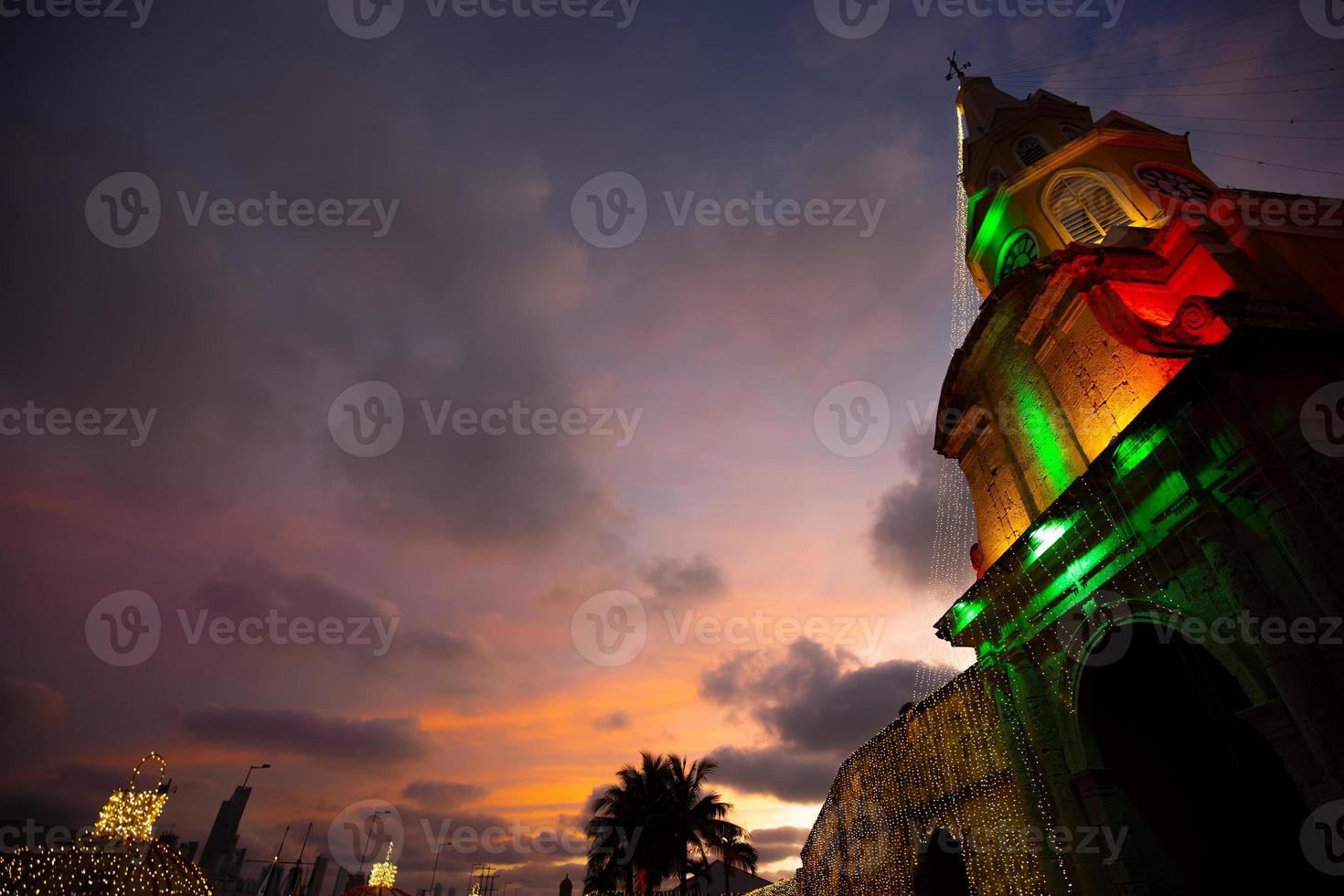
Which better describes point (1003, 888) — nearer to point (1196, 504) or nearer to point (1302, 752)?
point (1302, 752)

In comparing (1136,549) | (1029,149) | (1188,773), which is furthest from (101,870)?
(1029,149)

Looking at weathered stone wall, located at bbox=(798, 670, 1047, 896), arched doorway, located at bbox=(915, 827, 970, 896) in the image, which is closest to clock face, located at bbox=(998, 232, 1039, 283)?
weathered stone wall, located at bbox=(798, 670, 1047, 896)

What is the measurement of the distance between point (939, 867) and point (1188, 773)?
23.8 feet

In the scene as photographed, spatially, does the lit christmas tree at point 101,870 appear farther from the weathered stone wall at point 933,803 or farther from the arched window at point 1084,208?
the arched window at point 1084,208

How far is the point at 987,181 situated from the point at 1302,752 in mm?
18067

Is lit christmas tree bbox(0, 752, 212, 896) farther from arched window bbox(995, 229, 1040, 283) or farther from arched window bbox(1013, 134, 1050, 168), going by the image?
arched window bbox(1013, 134, 1050, 168)

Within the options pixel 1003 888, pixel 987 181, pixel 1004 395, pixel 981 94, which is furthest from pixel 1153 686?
pixel 981 94

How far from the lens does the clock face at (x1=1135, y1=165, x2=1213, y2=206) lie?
14.9 meters

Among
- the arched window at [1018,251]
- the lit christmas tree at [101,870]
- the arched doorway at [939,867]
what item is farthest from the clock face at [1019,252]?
the lit christmas tree at [101,870]

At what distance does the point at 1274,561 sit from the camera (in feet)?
27.3

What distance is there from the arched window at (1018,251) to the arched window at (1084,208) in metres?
0.77

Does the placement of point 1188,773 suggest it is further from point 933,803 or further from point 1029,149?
point 1029,149

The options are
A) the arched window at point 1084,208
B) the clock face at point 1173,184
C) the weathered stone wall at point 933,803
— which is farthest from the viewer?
the arched window at point 1084,208

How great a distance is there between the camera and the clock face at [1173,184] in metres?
14.9
